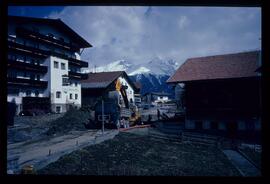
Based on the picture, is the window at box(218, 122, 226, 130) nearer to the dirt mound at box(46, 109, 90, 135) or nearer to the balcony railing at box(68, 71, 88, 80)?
the dirt mound at box(46, 109, 90, 135)

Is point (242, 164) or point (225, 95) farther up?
point (225, 95)

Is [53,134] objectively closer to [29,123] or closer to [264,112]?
[29,123]

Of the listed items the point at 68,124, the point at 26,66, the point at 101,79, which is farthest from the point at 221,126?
the point at 101,79

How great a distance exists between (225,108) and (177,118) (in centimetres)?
916

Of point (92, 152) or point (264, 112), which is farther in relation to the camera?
point (92, 152)

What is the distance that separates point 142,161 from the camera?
11.4 meters

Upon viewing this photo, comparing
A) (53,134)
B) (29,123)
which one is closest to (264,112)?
(53,134)

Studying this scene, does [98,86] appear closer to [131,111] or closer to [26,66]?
[26,66]

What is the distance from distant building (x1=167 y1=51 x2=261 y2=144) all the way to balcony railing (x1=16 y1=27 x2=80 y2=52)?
2326cm

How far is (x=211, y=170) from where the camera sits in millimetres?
10250

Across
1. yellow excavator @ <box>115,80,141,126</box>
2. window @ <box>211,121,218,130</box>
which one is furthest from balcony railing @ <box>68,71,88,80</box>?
window @ <box>211,121,218,130</box>

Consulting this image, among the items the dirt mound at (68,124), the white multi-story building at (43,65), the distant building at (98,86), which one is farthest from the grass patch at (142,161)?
the distant building at (98,86)

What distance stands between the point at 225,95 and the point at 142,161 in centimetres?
1190

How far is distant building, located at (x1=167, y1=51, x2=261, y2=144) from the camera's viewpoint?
62.6ft
